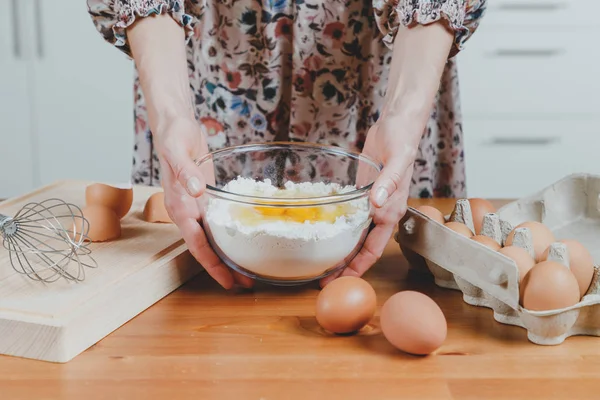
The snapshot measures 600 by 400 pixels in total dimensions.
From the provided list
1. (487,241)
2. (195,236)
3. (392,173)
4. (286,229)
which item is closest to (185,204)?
(195,236)

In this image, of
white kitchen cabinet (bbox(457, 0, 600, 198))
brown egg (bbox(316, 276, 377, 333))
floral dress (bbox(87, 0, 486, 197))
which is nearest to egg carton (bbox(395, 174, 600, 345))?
brown egg (bbox(316, 276, 377, 333))

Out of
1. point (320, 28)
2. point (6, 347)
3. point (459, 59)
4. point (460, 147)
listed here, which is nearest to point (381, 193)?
point (6, 347)

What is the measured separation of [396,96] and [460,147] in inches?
17.1

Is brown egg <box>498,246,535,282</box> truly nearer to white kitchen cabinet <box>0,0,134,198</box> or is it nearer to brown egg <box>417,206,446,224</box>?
brown egg <box>417,206,446,224</box>

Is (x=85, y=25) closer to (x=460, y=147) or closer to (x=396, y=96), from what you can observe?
(x=460, y=147)

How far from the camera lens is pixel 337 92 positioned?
133 centimetres

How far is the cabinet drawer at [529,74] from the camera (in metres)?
2.37

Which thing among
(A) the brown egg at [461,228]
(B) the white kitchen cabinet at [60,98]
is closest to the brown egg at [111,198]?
(A) the brown egg at [461,228]

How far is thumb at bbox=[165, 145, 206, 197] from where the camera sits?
2.71 ft

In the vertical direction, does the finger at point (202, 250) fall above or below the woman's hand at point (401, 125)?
below

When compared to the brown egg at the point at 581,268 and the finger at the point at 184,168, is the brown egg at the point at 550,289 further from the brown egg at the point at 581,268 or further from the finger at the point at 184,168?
the finger at the point at 184,168

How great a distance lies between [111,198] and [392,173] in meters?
0.47

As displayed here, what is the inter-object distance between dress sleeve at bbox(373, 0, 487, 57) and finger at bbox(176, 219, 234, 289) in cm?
44

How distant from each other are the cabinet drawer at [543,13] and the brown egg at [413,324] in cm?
176
